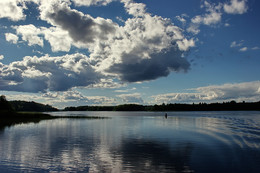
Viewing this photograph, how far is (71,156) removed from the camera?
25.2m

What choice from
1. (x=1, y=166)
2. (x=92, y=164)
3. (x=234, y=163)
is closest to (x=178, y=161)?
(x=234, y=163)

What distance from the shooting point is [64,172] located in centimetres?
1895

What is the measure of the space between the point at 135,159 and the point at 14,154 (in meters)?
15.9

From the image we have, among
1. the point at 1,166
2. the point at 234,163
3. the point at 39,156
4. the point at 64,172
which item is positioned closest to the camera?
the point at 64,172

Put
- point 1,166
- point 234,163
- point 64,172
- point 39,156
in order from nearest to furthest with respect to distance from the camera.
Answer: point 64,172, point 1,166, point 234,163, point 39,156

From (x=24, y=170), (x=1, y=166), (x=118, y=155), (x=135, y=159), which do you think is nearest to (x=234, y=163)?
(x=135, y=159)

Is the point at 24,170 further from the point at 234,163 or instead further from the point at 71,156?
the point at 234,163

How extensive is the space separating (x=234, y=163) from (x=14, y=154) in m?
27.0

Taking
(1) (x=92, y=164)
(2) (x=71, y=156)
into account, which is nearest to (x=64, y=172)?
(1) (x=92, y=164)

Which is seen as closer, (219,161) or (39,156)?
(219,161)

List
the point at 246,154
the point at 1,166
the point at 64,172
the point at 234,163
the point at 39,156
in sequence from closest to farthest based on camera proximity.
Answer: the point at 64,172 < the point at 1,166 < the point at 234,163 < the point at 39,156 < the point at 246,154

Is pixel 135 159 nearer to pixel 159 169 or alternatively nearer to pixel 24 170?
pixel 159 169

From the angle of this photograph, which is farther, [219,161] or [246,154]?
[246,154]

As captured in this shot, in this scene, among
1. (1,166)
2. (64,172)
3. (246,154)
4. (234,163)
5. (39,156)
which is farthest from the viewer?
(246,154)
